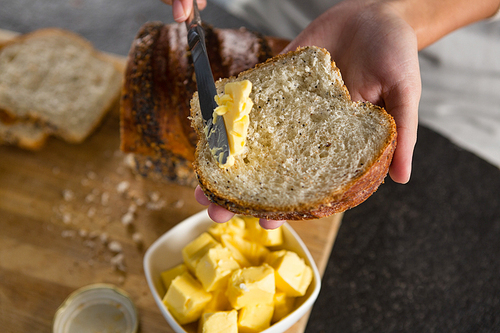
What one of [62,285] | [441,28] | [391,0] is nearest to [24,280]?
[62,285]

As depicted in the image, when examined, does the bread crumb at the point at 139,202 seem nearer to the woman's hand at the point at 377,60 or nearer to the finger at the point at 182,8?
the woman's hand at the point at 377,60

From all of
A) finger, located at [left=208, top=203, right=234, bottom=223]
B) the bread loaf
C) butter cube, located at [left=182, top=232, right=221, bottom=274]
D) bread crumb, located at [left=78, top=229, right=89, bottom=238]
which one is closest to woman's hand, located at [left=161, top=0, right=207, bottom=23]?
the bread loaf

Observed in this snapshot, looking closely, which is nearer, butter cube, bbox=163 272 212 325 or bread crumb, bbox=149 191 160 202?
butter cube, bbox=163 272 212 325

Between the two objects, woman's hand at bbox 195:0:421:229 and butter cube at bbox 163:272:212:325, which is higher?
woman's hand at bbox 195:0:421:229

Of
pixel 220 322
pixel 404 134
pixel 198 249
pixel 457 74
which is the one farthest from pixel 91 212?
pixel 457 74

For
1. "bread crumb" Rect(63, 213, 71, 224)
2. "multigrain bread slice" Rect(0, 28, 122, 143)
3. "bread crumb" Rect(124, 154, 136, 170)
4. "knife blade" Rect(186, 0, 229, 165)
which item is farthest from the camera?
"multigrain bread slice" Rect(0, 28, 122, 143)

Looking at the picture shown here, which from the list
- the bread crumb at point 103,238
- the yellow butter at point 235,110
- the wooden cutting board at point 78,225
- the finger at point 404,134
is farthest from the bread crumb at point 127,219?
the finger at point 404,134

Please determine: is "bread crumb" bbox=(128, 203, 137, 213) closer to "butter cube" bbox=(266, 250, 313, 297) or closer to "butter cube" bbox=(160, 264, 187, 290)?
"butter cube" bbox=(160, 264, 187, 290)

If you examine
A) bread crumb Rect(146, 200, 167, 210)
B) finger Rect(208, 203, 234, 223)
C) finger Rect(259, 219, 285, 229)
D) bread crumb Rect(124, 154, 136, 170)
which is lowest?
bread crumb Rect(146, 200, 167, 210)
